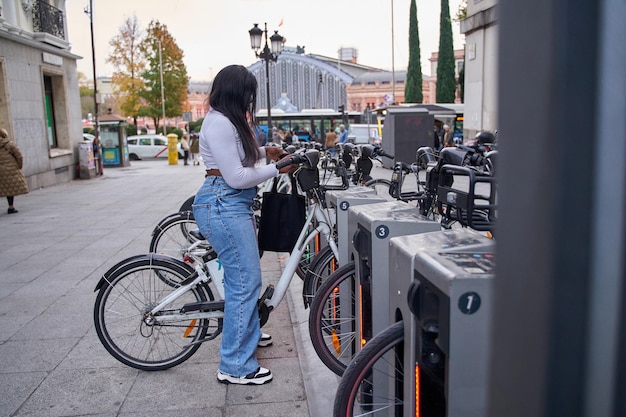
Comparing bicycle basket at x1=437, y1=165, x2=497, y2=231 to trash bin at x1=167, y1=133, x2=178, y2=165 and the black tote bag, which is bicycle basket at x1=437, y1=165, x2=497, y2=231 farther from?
trash bin at x1=167, y1=133, x2=178, y2=165

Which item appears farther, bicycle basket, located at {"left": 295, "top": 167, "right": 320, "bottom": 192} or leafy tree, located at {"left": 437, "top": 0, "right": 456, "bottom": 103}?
leafy tree, located at {"left": 437, "top": 0, "right": 456, "bottom": 103}

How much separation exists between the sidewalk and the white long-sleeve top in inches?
48.0

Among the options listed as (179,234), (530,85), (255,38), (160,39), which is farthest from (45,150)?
(160,39)

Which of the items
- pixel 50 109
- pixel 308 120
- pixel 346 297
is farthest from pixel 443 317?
pixel 308 120

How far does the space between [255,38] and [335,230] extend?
15.5 metres

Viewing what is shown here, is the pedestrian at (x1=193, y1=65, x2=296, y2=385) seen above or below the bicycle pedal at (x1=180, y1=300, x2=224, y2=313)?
above

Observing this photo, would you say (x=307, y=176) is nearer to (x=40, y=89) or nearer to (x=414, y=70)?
(x=40, y=89)

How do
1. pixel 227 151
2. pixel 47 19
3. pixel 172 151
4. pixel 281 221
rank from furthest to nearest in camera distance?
pixel 172 151 → pixel 47 19 → pixel 281 221 → pixel 227 151

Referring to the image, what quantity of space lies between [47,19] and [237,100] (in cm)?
1722

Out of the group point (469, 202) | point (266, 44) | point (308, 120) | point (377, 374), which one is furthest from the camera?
point (308, 120)

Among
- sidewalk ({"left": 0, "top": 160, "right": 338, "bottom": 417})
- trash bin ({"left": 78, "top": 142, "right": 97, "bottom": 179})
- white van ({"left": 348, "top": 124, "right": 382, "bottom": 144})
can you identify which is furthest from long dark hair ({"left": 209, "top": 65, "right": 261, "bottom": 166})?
white van ({"left": 348, "top": 124, "right": 382, "bottom": 144})

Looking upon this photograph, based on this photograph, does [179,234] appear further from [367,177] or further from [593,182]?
[593,182]

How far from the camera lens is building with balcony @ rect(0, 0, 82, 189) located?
15.5 meters

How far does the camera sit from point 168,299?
3725 mm
